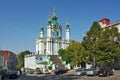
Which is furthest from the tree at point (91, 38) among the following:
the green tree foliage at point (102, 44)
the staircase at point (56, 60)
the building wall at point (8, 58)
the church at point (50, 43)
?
the building wall at point (8, 58)

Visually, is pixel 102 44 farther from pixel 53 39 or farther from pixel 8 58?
pixel 8 58

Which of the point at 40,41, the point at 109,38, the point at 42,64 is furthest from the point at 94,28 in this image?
the point at 40,41

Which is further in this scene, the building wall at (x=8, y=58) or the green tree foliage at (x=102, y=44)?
the building wall at (x=8, y=58)

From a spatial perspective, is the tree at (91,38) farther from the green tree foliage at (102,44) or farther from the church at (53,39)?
the church at (53,39)

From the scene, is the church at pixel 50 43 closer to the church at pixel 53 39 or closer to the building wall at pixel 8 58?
the church at pixel 53 39

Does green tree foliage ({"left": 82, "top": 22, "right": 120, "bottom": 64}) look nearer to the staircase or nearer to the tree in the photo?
the tree

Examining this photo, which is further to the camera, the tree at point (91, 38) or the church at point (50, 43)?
the church at point (50, 43)

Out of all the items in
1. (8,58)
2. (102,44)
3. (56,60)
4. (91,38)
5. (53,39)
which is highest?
(53,39)

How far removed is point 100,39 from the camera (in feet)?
188

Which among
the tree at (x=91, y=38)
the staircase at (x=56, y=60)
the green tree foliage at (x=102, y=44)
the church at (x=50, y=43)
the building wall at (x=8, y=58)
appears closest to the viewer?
the green tree foliage at (x=102, y=44)

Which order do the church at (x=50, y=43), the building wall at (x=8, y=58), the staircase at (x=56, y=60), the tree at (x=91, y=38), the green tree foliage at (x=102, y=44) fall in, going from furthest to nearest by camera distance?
→ the building wall at (x=8, y=58)
the church at (x=50, y=43)
the staircase at (x=56, y=60)
the tree at (x=91, y=38)
the green tree foliage at (x=102, y=44)

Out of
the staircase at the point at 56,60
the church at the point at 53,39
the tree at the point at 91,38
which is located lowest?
the staircase at the point at 56,60

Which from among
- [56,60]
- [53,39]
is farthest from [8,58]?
[56,60]

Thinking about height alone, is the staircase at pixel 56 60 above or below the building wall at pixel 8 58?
below
